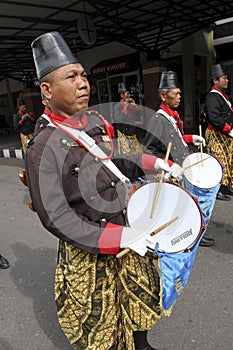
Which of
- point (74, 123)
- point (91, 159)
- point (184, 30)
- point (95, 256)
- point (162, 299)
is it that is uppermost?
point (184, 30)

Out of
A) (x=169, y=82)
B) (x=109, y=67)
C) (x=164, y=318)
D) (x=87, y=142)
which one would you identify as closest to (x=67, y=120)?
(x=87, y=142)

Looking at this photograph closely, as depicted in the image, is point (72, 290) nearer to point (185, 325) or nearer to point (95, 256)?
point (95, 256)

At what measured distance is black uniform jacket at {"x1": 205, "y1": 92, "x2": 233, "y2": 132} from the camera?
385 centimetres

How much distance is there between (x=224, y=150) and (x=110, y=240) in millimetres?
3234

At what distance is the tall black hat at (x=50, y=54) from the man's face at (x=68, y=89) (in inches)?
1.1

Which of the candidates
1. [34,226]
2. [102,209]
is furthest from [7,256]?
[102,209]

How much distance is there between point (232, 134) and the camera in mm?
3891

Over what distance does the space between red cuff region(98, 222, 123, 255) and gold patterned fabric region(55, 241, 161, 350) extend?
0.73 ft

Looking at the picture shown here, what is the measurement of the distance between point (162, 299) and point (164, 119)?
1.75 meters

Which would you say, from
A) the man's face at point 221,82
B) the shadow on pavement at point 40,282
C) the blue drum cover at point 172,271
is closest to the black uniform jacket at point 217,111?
the man's face at point 221,82

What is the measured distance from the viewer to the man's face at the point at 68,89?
1.31 metres

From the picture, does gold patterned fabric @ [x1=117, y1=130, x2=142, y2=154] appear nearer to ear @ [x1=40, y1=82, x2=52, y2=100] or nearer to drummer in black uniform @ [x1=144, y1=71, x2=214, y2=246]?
drummer in black uniform @ [x1=144, y1=71, x2=214, y2=246]

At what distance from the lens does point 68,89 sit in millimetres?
1315

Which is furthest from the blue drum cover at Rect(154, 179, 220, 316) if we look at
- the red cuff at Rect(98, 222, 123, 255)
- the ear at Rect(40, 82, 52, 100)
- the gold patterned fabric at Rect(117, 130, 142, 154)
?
the gold patterned fabric at Rect(117, 130, 142, 154)
